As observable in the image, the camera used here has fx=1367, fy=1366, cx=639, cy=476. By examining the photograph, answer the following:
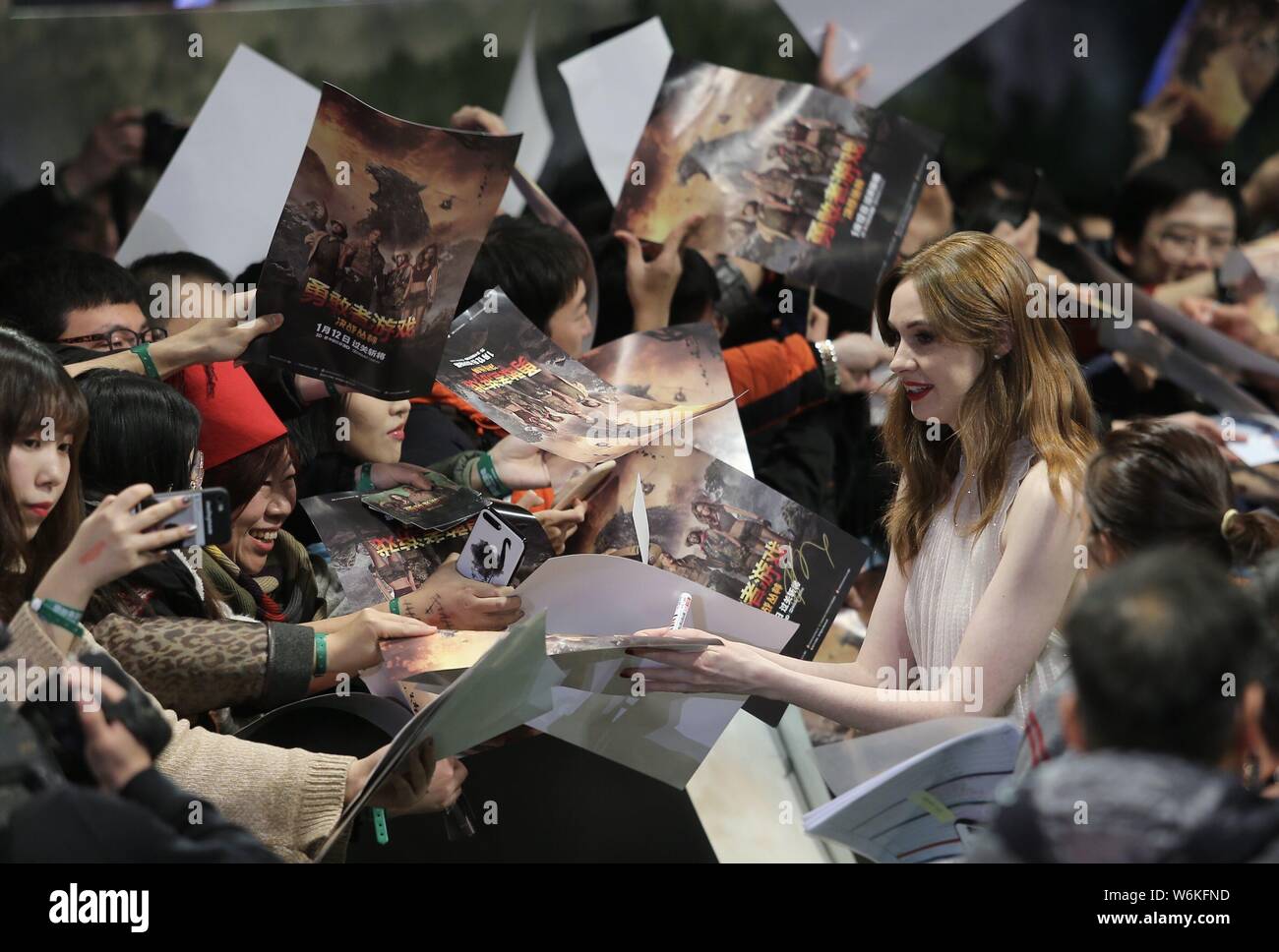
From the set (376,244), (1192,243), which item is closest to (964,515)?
(376,244)

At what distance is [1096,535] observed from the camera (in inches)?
69.9

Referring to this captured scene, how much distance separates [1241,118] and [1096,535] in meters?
3.24

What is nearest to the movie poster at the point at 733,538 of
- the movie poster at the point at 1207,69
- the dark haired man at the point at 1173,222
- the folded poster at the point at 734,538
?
the folded poster at the point at 734,538

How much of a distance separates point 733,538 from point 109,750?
132 cm

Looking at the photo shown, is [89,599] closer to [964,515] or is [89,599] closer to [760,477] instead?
[964,515]

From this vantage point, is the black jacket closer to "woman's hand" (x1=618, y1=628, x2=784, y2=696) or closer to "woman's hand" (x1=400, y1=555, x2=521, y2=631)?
"woman's hand" (x1=618, y1=628, x2=784, y2=696)

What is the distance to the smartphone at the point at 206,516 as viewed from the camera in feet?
5.59

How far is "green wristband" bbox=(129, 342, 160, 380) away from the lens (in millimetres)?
2385

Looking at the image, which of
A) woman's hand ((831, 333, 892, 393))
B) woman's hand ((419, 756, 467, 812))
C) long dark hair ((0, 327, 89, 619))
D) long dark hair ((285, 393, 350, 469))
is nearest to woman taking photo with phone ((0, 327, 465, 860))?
long dark hair ((0, 327, 89, 619))

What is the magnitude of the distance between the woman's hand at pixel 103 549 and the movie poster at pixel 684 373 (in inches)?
47.7

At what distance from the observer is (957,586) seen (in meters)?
2.29

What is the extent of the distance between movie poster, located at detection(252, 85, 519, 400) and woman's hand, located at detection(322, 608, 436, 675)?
50 centimetres
